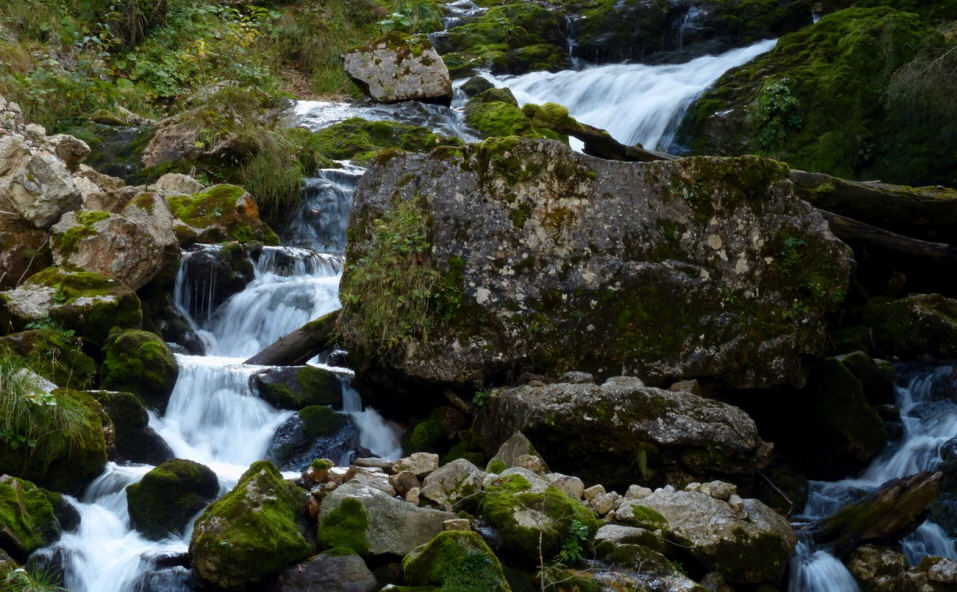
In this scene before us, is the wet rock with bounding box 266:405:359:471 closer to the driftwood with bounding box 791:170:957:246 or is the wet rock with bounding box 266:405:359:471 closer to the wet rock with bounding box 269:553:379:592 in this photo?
the wet rock with bounding box 269:553:379:592

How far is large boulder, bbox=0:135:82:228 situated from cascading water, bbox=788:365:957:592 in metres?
7.35

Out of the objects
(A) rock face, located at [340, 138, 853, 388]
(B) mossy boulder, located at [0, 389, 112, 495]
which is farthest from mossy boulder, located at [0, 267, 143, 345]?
(A) rock face, located at [340, 138, 853, 388]

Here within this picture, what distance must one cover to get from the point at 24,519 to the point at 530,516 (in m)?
2.78

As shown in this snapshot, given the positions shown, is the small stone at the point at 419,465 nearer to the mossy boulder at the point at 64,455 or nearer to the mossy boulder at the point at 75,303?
the mossy boulder at the point at 64,455

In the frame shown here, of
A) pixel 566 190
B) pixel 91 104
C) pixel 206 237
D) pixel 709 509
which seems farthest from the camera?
pixel 91 104

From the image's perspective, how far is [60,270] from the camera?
7.87 metres

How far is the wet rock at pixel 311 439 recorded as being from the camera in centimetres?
680

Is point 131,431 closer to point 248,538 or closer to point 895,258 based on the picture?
point 248,538

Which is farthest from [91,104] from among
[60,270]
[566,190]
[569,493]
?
[569,493]

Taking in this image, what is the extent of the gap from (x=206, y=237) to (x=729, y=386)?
5.80 meters

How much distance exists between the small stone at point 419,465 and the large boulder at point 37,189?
5183mm

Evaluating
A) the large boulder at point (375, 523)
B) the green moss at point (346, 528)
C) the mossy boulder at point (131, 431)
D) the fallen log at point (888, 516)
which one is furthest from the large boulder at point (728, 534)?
the mossy boulder at point (131, 431)

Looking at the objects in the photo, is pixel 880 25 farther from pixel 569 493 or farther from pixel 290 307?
pixel 569 493

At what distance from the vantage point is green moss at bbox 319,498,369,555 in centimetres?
474
